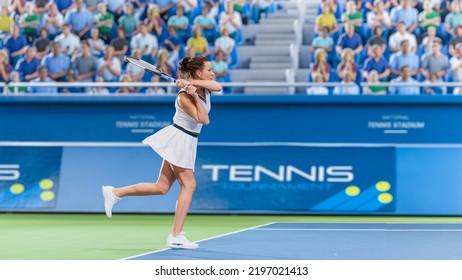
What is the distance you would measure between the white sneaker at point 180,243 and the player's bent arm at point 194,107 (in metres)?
1.26

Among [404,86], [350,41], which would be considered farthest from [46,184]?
[350,41]

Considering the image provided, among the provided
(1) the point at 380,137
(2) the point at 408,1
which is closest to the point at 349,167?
(1) the point at 380,137

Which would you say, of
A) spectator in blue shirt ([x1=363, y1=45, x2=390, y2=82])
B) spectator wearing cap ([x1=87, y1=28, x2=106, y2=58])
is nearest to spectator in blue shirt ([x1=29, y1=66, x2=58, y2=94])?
spectator wearing cap ([x1=87, y1=28, x2=106, y2=58])

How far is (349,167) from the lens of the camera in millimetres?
15227

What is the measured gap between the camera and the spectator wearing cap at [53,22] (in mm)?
21078

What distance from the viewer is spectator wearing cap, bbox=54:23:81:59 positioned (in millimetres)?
19828

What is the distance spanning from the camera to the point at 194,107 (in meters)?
9.66

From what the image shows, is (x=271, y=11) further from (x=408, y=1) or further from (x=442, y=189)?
(x=442, y=189)

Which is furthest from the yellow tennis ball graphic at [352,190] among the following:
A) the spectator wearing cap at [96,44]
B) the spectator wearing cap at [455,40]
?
the spectator wearing cap at [96,44]

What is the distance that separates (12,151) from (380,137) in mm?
6167

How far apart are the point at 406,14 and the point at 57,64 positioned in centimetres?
736

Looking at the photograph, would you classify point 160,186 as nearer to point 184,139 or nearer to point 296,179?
point 184,139

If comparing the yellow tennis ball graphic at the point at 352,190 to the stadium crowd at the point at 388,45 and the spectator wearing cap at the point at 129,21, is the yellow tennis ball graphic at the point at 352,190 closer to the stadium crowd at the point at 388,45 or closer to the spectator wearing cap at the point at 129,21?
the stadium crowd at the point at 388,45

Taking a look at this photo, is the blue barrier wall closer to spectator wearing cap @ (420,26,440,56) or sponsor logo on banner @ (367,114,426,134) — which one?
sponsor logo on banner @ (367,114,426,134)
